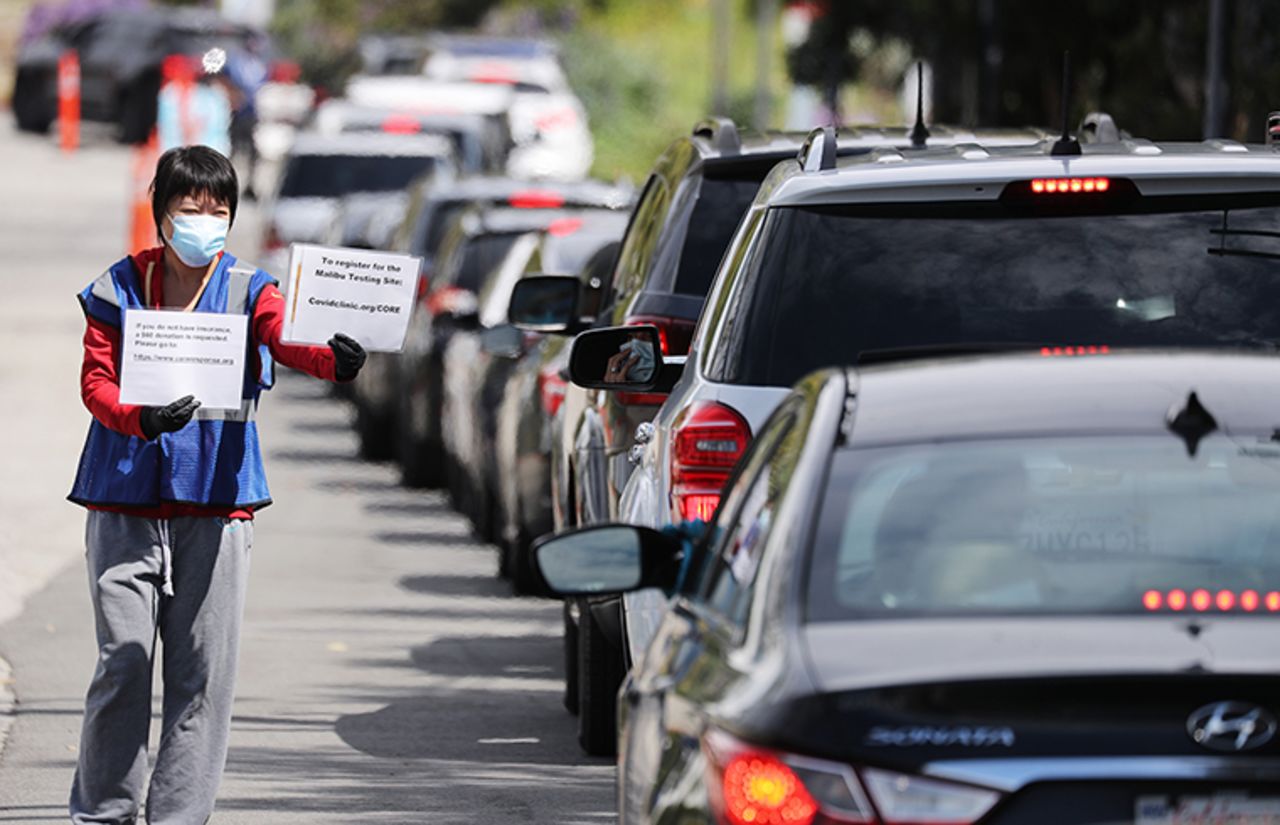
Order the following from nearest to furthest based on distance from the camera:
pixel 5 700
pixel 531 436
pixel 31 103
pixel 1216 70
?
1. pixel 5 700
2. pixel 531 436
3. pixel 1216 70
4. pixel 31 103

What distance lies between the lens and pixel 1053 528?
5.08m

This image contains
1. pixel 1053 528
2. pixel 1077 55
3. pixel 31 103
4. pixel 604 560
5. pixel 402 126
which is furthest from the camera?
pixel 31 103

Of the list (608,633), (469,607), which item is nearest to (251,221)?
(469,607)

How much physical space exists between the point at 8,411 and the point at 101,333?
54.7ft

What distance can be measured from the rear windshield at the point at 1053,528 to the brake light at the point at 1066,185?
80.5 inches

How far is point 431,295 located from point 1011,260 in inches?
483

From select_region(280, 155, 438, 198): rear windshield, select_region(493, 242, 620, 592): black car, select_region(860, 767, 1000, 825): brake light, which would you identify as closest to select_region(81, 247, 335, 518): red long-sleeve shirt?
select_region(860, 767, 1000, 825): brake light

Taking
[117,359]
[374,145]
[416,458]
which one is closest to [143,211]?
[374,145]

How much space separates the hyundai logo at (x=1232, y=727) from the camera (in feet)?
14.3

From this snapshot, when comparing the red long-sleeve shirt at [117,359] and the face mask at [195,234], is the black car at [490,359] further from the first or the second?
the face mask at [195,234]

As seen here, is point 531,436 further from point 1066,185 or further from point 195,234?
point 1066,185

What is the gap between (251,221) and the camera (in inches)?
1848

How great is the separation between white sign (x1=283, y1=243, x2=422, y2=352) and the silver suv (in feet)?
4.22

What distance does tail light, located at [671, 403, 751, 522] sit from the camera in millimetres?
7527
